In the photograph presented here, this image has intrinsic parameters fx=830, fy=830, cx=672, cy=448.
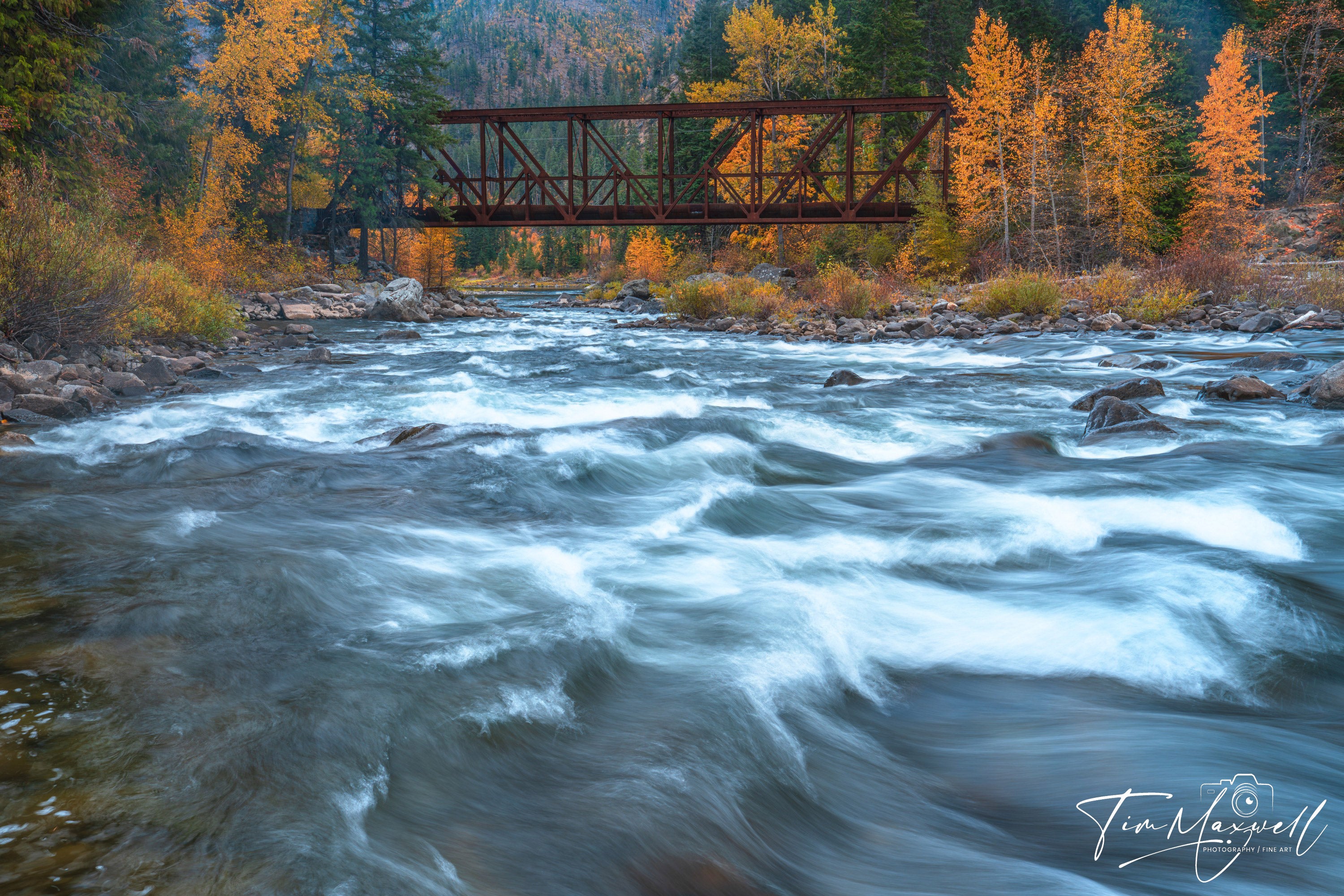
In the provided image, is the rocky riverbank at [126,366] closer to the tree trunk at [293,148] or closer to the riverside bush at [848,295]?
the riverside bush at [848,295]

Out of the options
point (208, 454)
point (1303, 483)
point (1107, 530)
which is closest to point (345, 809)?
point (1107, 530)

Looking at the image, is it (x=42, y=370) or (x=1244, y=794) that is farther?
(x=42, y=370)

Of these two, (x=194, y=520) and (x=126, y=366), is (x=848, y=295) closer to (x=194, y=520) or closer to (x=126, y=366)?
(x=126, y=366)

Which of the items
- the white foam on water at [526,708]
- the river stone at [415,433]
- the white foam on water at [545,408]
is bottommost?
the white foam on water at [526,708]

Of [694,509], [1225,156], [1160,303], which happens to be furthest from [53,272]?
[1225,156]

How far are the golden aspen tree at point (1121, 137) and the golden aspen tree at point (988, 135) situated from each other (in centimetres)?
308

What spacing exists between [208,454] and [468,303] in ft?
102

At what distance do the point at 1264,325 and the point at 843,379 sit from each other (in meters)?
11.4

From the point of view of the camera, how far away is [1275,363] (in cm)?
1350

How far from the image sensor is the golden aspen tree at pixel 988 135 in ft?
102

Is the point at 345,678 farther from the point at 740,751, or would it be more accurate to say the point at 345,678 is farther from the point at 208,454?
the point at 208,454

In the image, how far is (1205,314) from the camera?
66.3ft

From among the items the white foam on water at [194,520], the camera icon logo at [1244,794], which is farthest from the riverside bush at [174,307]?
the camera icon logo at [1244,794]

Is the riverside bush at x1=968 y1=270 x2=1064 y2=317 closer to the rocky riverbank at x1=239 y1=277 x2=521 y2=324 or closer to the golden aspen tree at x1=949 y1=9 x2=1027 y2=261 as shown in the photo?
the golden aspen tree at x1=949 y1=9 x2=1027 y2=261
